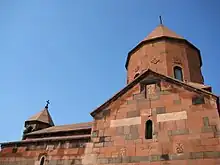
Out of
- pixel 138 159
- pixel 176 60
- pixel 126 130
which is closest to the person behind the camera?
pixel 138 159

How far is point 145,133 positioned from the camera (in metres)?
→ 6.89

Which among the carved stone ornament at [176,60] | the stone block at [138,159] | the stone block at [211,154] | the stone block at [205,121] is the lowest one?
the stone block at [138,159]

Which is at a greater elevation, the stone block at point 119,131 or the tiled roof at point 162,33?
the tiled roof at point 162,33

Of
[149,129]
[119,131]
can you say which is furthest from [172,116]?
[119,131]

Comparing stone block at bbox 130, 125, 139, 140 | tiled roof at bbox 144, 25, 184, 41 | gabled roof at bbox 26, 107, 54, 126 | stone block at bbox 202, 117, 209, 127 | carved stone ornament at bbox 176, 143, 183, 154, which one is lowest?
carved stone ornament at bbox 176, 143, 183, 154

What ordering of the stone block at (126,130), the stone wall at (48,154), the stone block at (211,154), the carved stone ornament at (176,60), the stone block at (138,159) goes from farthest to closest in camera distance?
the carved stone ornament at (176,60) < the stone wall at (48,154) < the stone block at (126,130) < the stone block at (138,159) < the stone block at (211,154)

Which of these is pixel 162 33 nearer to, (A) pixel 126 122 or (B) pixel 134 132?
(A) pixel 126 122

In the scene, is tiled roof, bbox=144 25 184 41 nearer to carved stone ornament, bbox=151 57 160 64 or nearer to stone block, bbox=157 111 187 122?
carved stone ornament, bbox=151 57 160 64

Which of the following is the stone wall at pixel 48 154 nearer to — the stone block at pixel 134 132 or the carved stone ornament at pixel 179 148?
the stone block at pixel 134 132

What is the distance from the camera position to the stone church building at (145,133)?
244 inches

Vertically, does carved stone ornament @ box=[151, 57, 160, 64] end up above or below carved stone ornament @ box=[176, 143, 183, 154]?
above

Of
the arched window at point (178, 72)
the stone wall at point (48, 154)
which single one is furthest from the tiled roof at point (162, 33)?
the stone wall at point (48, 154)

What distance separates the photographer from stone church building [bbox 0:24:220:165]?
620 centimetres

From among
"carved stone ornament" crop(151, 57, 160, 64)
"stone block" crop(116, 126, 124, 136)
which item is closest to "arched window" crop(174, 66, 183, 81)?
"carved stone ornament" crop(151, 57, 160, 64)
